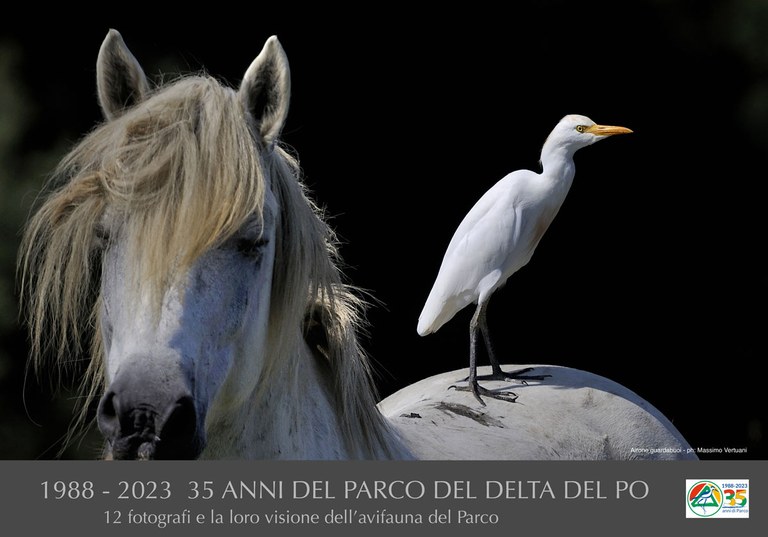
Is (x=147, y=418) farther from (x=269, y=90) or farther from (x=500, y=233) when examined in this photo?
(x=500, y=233)

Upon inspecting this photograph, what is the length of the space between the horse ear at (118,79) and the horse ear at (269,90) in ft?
0.44

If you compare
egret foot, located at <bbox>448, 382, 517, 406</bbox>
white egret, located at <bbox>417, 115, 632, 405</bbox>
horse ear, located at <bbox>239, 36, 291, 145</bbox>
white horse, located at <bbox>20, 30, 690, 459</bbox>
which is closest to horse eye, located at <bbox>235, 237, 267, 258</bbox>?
white horse, located at <bbox>20, 30, 690, 459</bbox>

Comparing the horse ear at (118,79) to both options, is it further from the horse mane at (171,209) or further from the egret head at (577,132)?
the egret head at (577,132)

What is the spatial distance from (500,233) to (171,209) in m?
1.62

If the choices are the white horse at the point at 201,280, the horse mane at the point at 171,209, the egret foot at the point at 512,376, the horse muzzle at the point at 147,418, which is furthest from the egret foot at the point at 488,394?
the horse muzzle at the point at 147,418

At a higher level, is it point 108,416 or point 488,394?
A: point 108,416

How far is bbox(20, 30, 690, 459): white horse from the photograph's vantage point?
1000mm

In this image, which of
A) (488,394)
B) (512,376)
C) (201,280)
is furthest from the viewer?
(512,376)

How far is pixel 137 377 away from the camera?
956 millimetres

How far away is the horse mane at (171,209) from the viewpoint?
1.07 m

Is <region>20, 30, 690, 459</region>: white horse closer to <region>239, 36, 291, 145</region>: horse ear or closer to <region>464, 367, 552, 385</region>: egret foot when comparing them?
<region>239, 36, 291, 145</region>: horse ear

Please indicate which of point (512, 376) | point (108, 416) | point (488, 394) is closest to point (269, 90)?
point (108, 416)

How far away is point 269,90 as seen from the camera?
48.3 inches

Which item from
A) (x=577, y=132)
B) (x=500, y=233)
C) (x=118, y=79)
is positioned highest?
(x=118, y=79)
